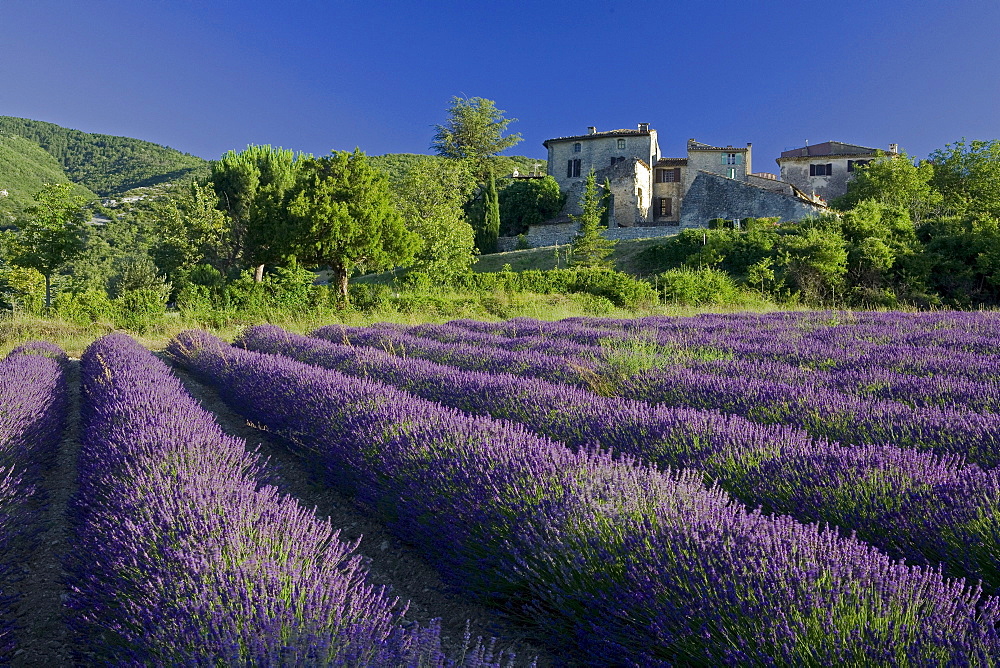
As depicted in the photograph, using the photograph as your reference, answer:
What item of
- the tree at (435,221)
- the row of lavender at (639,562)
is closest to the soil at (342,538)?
the row of lavender at (639,562)

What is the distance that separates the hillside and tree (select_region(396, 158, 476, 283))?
32.0 m

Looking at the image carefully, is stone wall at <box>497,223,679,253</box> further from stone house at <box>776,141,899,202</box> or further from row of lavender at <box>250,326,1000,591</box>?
row of lavender at <box>250,326,1000,591</box>

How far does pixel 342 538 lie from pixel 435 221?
839 inches

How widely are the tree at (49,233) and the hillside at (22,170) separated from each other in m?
34.1

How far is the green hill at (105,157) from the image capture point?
213ft

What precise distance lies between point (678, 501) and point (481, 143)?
170 feet

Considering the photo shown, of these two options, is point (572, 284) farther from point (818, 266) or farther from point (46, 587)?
point (46, 587)

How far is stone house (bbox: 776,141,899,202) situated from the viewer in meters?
41.0

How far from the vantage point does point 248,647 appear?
1364mm

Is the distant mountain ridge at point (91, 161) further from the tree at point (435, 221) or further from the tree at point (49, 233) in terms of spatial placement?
the tree at point (49, 233)

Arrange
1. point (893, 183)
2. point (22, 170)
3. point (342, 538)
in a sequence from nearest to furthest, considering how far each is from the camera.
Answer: point (342, 538) < point (893, 183) < point (22, 170)

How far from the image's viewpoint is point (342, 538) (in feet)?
9.43

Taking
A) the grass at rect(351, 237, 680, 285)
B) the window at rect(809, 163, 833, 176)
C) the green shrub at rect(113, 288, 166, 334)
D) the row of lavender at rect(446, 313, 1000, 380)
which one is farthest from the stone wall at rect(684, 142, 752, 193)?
the green shrub at rect(113, 288, 166, 334)

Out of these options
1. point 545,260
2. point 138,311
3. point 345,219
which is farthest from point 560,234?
point 138,311
